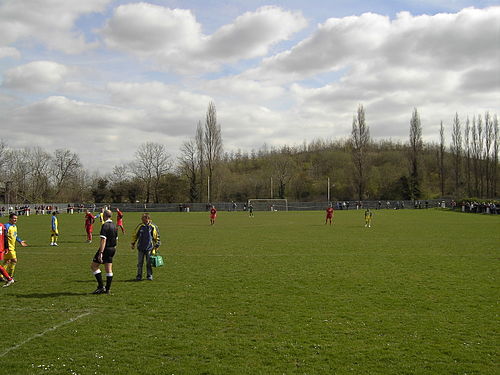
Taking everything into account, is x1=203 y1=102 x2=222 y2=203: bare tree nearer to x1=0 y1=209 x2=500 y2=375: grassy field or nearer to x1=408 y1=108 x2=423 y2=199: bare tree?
x1=408 y1=108 x2=423 y2=199: bare tree

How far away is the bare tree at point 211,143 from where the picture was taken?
79625 millimetres

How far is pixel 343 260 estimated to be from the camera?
15125 millimetres

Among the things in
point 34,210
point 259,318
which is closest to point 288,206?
point 34,210

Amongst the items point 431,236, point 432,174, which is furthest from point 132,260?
point 432,174

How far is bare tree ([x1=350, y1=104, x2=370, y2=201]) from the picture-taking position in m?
82.1

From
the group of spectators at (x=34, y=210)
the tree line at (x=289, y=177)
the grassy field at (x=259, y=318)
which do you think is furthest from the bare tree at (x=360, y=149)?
the grassy field at (x=259, y=318)

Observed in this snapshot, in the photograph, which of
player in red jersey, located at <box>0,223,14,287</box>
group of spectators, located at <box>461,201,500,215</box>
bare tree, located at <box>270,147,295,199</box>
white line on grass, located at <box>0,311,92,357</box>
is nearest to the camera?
white line on grass, located at <box>0,311,92,357</box>

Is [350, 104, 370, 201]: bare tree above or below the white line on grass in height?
above

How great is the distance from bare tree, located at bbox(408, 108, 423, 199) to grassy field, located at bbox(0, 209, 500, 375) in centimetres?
7124

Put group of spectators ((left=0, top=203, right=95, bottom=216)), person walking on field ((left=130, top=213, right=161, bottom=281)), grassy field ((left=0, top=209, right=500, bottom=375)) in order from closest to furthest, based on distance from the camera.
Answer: grassy field ((left=0, top=209, right=500, bottom=375))
person walking on field ((left=130, top=213, right=161, bottom=281))
group of spectators ((left=0, top=203, right=95, bottom=216))

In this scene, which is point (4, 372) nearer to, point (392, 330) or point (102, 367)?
Answer: point (102, 367)

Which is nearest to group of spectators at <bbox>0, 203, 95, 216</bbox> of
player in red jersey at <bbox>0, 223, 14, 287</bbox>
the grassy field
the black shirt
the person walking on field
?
the grassy field

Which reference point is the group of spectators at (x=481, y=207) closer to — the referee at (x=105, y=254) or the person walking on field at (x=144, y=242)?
the person walking on field at (x=144, y=242)

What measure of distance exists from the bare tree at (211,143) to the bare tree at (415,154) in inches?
1455
